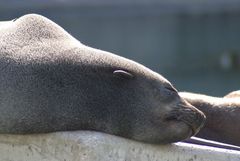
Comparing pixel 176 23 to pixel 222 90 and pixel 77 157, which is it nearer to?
pixel 222 90

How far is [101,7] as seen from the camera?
1691cm

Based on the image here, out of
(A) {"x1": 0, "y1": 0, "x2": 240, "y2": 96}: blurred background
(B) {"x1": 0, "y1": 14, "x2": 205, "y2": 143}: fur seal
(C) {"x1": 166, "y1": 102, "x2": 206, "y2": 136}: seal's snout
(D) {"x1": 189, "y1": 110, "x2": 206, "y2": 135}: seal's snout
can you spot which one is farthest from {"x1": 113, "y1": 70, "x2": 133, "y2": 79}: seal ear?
(A) {"x1": 0, "y1": 0, "x2": 240, "y2": 96}: blurred background

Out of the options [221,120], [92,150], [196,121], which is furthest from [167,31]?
[92,150]

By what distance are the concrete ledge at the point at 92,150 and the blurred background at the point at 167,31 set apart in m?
11.5

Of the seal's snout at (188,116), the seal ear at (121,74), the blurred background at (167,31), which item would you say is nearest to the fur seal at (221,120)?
the seal's snout at (188,116)

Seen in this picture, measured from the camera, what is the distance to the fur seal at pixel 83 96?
457 cm

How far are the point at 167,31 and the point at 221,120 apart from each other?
11314mm

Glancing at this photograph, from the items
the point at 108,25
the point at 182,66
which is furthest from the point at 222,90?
the point at 108,25

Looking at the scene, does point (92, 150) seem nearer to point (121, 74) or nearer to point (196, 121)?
point (121, 74)

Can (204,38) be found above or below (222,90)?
above

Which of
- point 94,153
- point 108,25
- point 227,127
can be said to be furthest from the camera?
point 108,25

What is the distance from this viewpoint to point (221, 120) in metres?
5.49

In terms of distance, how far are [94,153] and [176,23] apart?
12476mm

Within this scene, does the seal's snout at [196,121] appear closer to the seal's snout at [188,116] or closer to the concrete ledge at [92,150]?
the seal's snout at [188,116]
